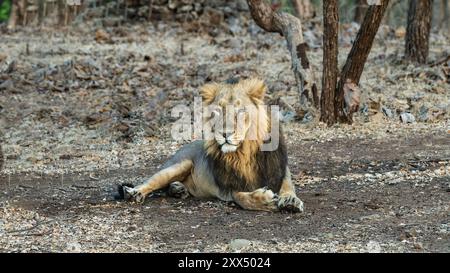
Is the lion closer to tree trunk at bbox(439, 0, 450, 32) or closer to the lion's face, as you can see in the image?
the lion's face

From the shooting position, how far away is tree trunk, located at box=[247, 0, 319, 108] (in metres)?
9.62

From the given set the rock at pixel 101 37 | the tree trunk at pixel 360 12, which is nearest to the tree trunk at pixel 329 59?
the rock at pixel 101 37

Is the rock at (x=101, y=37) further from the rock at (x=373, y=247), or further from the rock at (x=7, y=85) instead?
the rock at (x=373, y=247)

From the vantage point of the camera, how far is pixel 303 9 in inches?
615

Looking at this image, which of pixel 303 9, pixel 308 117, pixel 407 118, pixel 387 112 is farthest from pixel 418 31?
pixel 303 9

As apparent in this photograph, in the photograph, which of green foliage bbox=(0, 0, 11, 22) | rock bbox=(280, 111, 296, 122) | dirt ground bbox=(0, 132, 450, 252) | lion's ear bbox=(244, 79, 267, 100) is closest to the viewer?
Result: dirt ground bbox=(0, 132, 450, 252)

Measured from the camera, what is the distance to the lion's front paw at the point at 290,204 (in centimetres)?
621

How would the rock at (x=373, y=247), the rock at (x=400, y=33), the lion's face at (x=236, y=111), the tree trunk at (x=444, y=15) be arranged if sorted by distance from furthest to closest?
the tree trunk at (x=444, y=15) < the rock at (x=400, y=33) < the lion's face at (x=236, y=111) < the rock at (x=373, y=247)

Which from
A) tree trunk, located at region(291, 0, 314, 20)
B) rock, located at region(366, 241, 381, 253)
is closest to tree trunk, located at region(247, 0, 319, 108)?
rock, located at region(366, 241, 381, 253)

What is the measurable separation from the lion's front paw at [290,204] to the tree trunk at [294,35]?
3.55m

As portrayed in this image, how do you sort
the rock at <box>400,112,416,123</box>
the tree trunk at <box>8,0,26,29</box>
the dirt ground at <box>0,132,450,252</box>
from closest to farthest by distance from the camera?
the dirt ground at <box>0,132,450,252</box>, the rock at <box>400,112,416,123</box>, the tree trunk at <box>8,0,26,29</box>

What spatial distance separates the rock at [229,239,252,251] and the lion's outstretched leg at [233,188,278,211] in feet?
2.65

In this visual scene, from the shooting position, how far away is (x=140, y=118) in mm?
10211

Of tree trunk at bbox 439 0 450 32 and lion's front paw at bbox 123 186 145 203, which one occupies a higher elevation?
tree trunk at bbox 439 0 450 32
